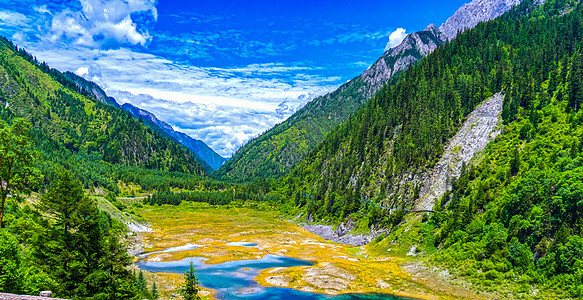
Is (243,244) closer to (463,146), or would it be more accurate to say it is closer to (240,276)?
(240,276)

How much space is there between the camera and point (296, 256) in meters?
89.5

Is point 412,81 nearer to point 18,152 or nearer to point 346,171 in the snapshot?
point 346,171

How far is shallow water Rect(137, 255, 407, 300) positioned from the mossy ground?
2594mm

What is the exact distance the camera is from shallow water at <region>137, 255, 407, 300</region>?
5619 cm

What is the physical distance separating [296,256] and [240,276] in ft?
76.7

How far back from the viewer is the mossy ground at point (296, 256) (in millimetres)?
59594

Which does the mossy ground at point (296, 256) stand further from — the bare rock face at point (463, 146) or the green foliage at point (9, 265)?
the green foliage at point (9, 265)

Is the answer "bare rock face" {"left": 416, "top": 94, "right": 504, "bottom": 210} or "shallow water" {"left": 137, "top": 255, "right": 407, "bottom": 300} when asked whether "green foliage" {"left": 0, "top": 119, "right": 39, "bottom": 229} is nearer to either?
"shallow water" {"left": 137, "top": 255, "right": 407, "bottom": 300}

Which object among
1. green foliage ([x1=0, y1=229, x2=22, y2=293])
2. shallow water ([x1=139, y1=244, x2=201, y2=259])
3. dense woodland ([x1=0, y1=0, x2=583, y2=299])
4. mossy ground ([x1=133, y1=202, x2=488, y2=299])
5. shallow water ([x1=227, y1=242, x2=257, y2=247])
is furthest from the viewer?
shallow water ([x1=227, y1=242, x2=257, y2=247])

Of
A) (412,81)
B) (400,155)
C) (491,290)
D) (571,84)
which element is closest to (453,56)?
(412,81)

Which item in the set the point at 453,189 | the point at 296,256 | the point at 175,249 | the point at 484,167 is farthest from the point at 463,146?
the point at 175,249

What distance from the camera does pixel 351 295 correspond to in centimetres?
5628

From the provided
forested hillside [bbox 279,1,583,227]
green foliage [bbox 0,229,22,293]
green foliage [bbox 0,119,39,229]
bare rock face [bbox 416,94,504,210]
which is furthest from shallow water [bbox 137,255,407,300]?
forested hillside [bbox 279,1,583,227]

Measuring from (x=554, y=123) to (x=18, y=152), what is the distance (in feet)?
332
